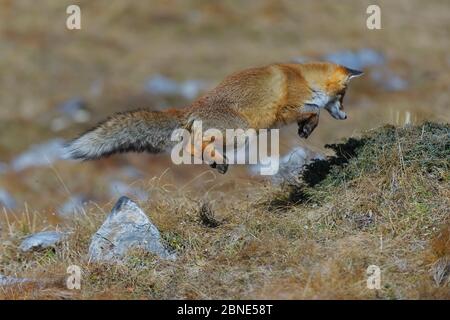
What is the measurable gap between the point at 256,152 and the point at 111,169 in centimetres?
1211

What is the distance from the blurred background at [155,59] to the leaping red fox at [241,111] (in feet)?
31.2

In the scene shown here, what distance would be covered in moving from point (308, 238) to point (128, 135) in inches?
90.2

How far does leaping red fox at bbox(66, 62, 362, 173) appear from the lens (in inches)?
306

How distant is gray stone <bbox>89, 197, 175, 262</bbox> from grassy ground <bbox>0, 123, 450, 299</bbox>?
173mm

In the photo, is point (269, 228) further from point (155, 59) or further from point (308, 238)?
point (155, 59)

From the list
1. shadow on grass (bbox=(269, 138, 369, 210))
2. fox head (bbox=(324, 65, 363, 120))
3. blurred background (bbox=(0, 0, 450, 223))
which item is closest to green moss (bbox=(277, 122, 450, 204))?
shadow on grass (bbox=(269, 138, 369, 210))

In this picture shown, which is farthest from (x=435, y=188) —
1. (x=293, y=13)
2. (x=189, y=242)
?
(x=293, y=13)

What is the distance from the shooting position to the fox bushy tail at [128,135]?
24.4 feet

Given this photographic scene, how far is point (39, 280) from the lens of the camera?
270 inches

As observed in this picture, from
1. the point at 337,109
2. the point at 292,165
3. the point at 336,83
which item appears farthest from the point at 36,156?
the point at 336,83

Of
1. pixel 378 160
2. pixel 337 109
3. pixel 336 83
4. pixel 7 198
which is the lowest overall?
pixel 7 198

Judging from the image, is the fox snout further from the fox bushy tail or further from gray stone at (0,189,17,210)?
gray stone at (0,189,17,210)

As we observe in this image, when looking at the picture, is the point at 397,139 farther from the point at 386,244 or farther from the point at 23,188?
the point at 23,188

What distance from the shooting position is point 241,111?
8.34 m
